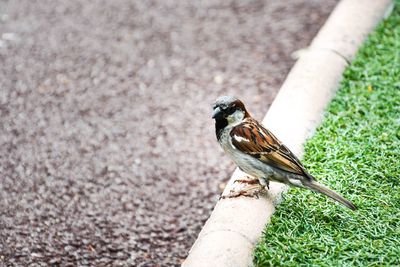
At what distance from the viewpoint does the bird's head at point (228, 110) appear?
397 centimetres

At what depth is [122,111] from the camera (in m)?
6.05

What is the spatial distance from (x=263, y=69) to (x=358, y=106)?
1.62 meters

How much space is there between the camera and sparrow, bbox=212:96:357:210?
12.6 ft

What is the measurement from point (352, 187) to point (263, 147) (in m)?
0.73

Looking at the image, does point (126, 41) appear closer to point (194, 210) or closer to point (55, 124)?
point (55, 124)

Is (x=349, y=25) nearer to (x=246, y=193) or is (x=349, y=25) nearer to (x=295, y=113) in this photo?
(x=295, y=113)

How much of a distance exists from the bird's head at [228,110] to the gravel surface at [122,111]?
1088mm

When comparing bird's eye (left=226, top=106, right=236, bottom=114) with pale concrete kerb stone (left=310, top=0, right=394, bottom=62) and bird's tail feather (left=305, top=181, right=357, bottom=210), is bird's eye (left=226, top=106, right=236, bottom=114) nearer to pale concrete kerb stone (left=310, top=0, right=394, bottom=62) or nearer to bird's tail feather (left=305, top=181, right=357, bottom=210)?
bird's tail feather (left=305, top=181, right=357, bottom=210)

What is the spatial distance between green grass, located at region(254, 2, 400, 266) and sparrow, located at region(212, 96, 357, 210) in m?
0.20

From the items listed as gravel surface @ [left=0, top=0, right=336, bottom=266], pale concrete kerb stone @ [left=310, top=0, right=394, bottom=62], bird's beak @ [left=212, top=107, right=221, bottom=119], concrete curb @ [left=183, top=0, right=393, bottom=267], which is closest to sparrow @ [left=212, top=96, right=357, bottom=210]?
bird's beak @ [left=212, top=107, right=221, bottom=119]

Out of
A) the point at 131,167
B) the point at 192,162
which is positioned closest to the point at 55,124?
the point at 131,167

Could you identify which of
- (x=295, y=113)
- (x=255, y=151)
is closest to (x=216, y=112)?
(x=255, y=151)

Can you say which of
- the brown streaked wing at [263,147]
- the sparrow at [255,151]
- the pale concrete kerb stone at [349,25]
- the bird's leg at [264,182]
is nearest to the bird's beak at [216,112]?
the sparrow at [255,151]

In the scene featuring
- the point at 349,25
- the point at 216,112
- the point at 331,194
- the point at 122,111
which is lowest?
the point at 349,25
